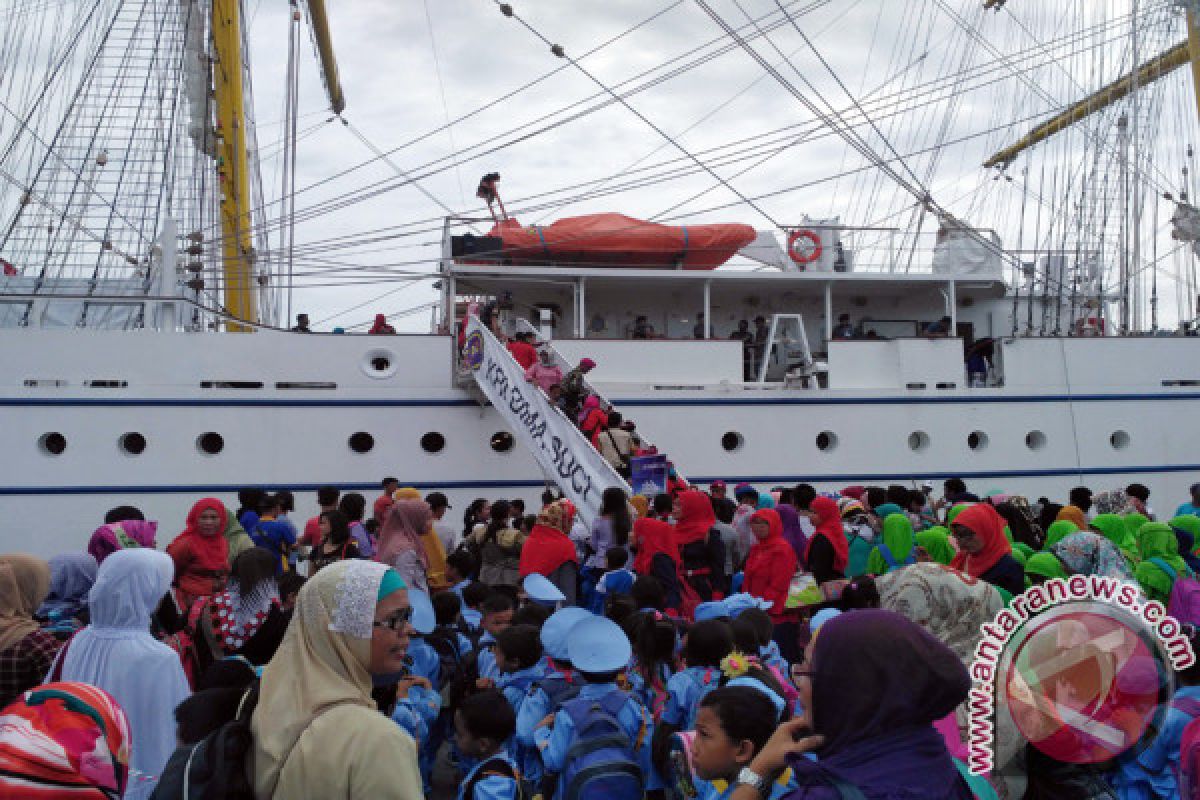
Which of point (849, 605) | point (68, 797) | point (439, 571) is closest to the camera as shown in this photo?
point (68, 797)

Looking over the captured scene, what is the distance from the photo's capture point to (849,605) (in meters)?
5.58

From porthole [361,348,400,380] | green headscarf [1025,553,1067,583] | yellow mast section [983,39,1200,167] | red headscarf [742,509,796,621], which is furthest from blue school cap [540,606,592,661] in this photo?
yellow mast section [983,39,1200,167]

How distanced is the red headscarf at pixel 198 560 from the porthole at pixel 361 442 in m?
7.41

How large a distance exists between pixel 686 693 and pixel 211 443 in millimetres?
10793

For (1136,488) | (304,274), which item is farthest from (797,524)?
(304,274)

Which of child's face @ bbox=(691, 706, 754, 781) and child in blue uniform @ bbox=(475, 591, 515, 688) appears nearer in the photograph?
child's face @ bbox=(691, 706, 754, 781)

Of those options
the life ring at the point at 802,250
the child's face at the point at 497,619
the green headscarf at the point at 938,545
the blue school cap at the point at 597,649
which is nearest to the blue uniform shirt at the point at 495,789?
the blue school cap at the point at 597,649

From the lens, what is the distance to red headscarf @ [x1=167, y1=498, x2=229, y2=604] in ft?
21.0

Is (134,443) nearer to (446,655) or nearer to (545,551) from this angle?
(545,551)

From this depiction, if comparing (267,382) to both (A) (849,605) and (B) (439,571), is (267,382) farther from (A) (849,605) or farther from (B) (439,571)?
(A) (849,605)

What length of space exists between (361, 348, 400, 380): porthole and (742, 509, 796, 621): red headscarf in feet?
26.4

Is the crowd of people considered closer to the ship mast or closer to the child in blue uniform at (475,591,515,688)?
the child in blue uniform at (475,591,515,688)

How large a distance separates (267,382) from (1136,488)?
10.4 m

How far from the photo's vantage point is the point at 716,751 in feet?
10.2
